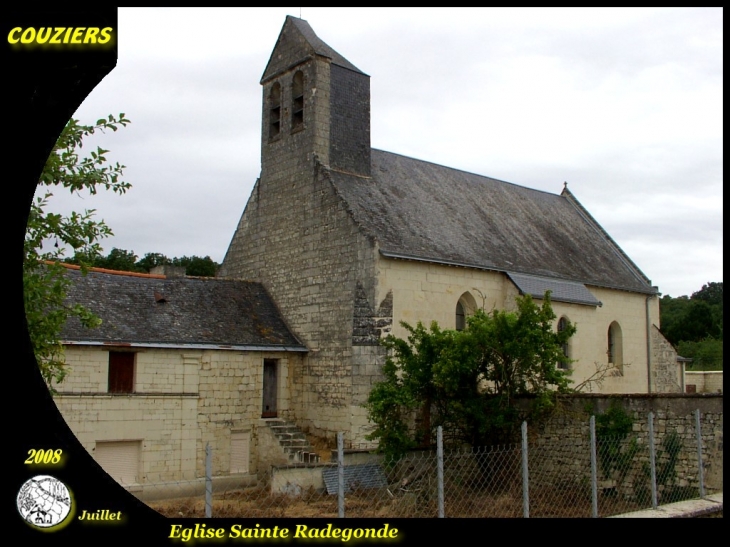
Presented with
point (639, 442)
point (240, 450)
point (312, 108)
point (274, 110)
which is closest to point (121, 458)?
point (240, 450)

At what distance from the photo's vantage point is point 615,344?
2761cm

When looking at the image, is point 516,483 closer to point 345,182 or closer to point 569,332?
point 569,332

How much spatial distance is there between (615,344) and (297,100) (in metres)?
14.5

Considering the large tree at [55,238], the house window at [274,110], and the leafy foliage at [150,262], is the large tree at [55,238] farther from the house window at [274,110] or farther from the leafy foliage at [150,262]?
the leafy foliage at [150,262]

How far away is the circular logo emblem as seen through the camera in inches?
187

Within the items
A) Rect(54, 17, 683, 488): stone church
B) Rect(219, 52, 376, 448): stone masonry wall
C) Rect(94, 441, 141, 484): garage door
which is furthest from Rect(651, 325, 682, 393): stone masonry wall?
Rect(94, 441, 141, 484): garage door

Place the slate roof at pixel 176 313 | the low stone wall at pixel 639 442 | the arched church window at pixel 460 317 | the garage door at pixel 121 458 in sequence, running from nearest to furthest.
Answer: the low stone wall at pixel 639 442 < the garage door at pixel 121 458 < the slate roof at pixel 176 313 < the arched church window at pixel 460 317

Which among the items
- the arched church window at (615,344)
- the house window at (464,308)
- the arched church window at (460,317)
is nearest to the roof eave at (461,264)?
the house window at (464,308)

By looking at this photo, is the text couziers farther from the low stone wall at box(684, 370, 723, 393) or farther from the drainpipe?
the low stone wall at box(684, 370, 723, 393)

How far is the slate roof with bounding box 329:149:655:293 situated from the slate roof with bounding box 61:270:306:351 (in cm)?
420

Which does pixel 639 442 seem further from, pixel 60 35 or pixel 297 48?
pixel 297 48

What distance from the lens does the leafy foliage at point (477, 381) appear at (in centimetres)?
1545

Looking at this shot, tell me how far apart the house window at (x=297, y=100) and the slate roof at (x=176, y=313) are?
5280 millimetres

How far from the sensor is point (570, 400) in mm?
16141
